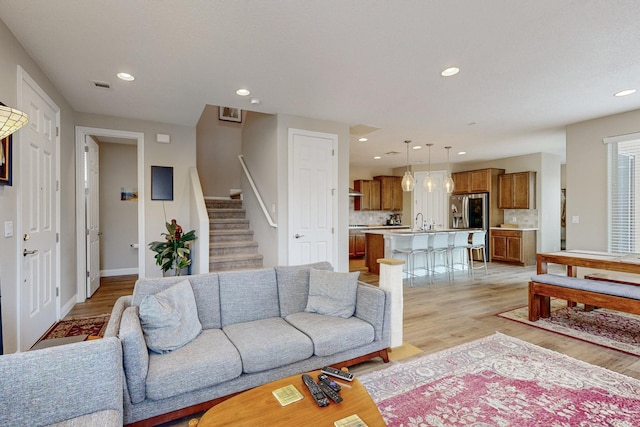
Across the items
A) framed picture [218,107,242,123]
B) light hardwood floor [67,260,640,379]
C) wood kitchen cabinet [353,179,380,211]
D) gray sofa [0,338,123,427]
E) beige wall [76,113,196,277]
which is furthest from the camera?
wood kitchen cabinet [353,179,380,211]

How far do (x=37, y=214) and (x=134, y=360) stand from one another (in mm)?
2332

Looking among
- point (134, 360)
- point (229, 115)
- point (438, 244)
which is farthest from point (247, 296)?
point (229, 115)

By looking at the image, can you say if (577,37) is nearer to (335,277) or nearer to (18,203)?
(335,277)

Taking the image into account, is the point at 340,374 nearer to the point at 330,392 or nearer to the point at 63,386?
the point at 330,392

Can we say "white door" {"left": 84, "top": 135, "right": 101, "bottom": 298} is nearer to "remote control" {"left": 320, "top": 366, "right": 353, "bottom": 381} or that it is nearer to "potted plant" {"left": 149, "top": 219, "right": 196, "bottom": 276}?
"potted plant" {"left": 149, "top": 219, "right": 196, "bottom": 276}

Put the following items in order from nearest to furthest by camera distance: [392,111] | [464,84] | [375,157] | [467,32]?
[467,32] → [464,84] → [392,111] → [375,157]

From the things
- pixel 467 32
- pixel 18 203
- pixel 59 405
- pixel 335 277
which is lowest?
pixel 59 405

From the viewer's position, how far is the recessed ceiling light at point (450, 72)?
9.92 feet

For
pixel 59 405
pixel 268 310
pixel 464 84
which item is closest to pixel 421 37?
pixel 464 84

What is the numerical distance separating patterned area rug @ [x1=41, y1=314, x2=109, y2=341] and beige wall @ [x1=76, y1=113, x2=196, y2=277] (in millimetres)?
1165

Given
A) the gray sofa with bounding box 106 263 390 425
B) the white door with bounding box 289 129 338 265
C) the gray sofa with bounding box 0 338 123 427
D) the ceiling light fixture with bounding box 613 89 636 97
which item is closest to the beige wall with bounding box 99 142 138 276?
the white door with bounding box 289 129 338 265

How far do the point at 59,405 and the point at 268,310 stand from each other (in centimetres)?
149

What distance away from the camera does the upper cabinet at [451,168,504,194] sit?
8.02 metres

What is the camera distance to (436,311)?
4.06 m
